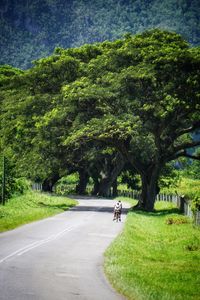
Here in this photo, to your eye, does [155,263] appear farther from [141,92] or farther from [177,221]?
[141,92]

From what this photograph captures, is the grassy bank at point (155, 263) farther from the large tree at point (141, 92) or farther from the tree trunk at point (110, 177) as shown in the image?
the tree trunk at point (110, 177)

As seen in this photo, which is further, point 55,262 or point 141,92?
point 141,92

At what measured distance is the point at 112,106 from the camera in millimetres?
49219

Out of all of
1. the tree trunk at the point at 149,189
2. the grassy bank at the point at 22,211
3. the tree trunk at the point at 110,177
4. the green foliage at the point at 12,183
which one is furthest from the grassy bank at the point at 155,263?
the tree trunk at the point at 110,177

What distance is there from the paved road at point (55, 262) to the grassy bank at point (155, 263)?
0.59 meters

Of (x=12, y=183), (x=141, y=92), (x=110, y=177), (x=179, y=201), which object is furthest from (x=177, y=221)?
(x=110, y=177)

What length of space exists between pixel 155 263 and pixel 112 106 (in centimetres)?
2886

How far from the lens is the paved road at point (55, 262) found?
14594 mm

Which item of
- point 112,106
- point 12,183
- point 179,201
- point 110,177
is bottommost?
point 179,201

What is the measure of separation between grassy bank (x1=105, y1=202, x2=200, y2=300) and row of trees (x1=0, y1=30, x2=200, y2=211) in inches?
543

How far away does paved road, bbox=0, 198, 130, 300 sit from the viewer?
14594 mm

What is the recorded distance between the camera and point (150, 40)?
50.4 metres

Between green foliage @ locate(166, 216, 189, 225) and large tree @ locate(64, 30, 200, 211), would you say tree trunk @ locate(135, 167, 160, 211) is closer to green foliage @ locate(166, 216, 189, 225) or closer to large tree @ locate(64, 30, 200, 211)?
large tree @ locate(64, 30, 200, 211)

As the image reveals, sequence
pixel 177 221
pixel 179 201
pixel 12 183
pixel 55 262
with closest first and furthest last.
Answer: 1. pixel 55 262
2. pixel 177 221
3. pixel 12 183
4. pixel 179 201
